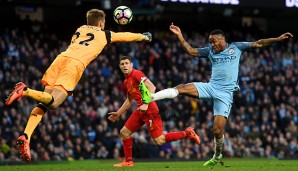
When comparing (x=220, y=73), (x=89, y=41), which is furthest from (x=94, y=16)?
(x=220, y=73)

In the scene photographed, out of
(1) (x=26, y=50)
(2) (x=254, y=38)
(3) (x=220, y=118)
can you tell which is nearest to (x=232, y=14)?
(2) (x=254, y=38)

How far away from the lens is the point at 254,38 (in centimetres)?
3416

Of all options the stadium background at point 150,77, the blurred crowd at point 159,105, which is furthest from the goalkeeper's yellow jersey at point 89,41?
the stadium background at point 150,77

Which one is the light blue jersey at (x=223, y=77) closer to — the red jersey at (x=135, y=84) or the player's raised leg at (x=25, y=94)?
the red jersey at (x=135, y=84)

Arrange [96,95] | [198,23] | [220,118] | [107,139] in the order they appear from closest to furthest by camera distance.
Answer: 1. [220,118]
2. [107,139]
3. [96,95]
4. [198,23]

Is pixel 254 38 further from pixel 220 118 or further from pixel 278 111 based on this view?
pixel 220 118

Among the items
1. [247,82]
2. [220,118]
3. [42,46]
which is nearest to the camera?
[220,118]

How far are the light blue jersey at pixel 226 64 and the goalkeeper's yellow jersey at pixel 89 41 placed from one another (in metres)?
1.63

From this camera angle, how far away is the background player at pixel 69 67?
12.3 metres

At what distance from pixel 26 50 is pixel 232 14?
461 inches

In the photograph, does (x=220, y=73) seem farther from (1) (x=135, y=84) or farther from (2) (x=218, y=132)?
(1) (x=135, y=84)

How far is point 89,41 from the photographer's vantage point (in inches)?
516

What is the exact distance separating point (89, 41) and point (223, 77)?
8.97 feet

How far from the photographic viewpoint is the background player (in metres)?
12.3
